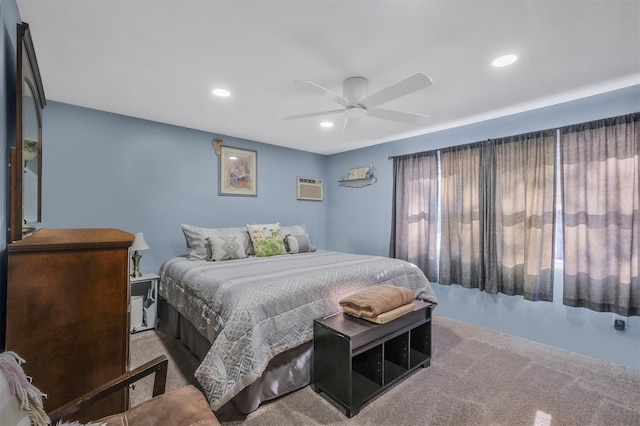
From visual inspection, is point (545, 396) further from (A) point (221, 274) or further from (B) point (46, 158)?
(B) point (46, 158)

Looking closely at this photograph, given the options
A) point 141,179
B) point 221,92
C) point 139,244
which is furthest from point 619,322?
point 141,179

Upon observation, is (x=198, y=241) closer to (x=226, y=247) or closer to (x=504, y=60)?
(x=226, y=247)

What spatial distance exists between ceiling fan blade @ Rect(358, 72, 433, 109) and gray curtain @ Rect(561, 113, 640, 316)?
6.14ft

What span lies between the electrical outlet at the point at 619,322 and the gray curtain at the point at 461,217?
1.05m

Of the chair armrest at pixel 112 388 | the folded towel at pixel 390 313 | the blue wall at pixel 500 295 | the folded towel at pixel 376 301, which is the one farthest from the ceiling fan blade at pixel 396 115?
the chair armrest at pixel 112 388

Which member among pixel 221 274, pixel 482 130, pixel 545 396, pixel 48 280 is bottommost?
pixel 545 396

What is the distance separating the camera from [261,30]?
1689 mm

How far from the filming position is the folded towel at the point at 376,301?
2021 mm

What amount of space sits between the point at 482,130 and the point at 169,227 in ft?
12.8

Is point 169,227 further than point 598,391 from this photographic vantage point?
Yes

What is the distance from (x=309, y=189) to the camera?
4.91m

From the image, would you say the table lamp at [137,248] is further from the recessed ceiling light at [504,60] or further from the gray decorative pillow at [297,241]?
the recessed ceiling light at [504,60]

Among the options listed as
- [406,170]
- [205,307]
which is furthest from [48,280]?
[406,170]

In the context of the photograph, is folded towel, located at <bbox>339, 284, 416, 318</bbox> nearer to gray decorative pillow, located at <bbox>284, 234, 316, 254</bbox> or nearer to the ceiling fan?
the ceiling fan
